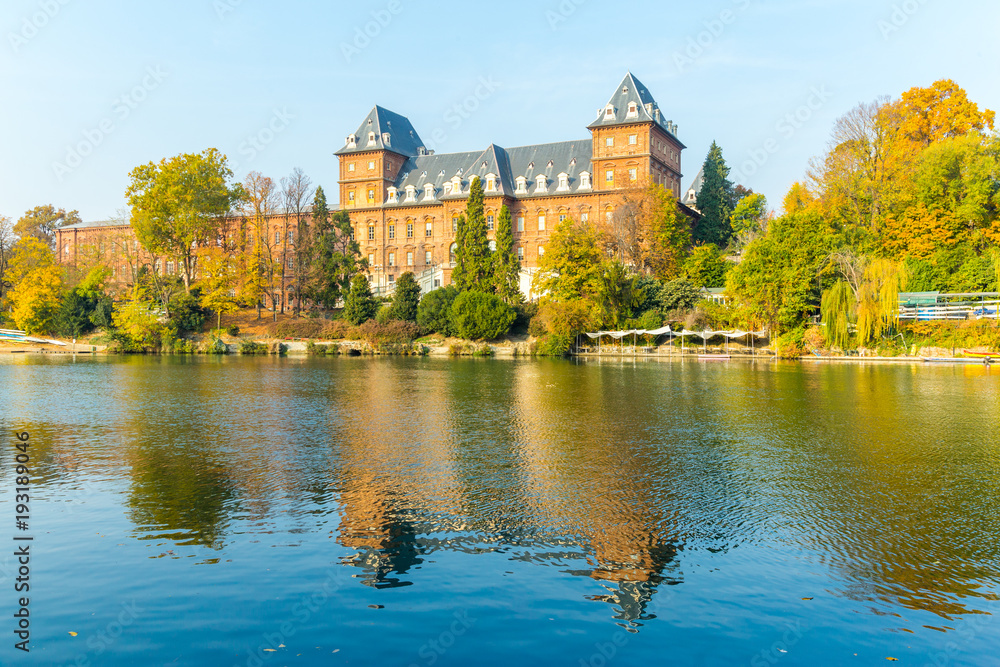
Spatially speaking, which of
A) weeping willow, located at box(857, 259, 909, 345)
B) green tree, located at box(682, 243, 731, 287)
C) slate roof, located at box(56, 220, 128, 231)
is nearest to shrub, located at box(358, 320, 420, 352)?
green tree, located at box(682, 243, 731, 287)

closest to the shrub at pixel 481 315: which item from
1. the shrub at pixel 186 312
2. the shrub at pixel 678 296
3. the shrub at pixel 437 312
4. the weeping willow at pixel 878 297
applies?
the shrub at pixel 437 312

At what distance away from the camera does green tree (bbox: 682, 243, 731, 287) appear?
55.4 metres

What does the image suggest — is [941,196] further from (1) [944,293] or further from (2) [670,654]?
(2) [670,654]

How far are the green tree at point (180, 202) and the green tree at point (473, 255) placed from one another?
2284cm

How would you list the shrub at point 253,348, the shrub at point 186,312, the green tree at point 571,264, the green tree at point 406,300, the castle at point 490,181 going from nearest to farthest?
the green tree at point 571,264 → the shrub at point 253,348 → the green tree at point 406,300 → the shrub at point 186,312 → the castle at point 490,181

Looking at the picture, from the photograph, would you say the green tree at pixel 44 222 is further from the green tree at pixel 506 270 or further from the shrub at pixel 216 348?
the green tree at pixel 506 270

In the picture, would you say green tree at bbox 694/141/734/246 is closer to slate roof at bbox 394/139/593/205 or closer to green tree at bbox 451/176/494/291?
slate roof at bbox 394/139/593/205

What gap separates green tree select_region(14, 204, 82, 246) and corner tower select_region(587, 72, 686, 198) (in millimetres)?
70800

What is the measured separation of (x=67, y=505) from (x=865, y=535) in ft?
33.8

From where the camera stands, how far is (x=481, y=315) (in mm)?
51219

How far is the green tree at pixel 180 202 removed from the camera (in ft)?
191

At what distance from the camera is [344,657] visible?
5.42m

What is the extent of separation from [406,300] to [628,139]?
26897 millimetres

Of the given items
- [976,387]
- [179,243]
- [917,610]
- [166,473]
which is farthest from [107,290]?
[917,610]
